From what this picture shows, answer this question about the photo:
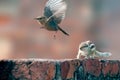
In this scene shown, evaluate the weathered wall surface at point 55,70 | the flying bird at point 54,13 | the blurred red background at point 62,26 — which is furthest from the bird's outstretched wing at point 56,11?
the blurred red background at point 62,26

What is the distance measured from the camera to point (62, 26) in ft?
4.56

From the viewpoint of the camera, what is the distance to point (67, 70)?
63 cm

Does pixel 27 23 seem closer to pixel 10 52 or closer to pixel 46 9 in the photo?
pixel 10 52

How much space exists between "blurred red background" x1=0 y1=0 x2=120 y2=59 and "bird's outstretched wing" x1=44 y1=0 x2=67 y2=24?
59 centimetres

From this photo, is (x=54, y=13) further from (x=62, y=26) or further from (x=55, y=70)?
(x=62, y=26)

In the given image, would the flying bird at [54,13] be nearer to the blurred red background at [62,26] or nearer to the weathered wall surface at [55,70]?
the weathered wall surface at [55,70]

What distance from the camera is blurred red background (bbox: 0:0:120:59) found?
1384mm

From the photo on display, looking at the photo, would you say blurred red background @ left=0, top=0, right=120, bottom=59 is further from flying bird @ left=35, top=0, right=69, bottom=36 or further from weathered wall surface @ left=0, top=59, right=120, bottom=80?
weathered wall surface @ left=0, top=59, right=120, bottom=80

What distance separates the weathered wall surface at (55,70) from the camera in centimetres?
63

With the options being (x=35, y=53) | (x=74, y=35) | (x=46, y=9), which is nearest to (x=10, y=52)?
(x=35, y=53)

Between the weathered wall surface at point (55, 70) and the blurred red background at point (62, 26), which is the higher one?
the blurred red background at point (62, 26)

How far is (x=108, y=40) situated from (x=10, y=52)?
0.35 metres

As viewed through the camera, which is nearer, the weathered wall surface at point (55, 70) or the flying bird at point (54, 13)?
the weathered wall surface at point (55, 70)

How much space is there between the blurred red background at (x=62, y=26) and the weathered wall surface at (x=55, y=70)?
71 centimetres
